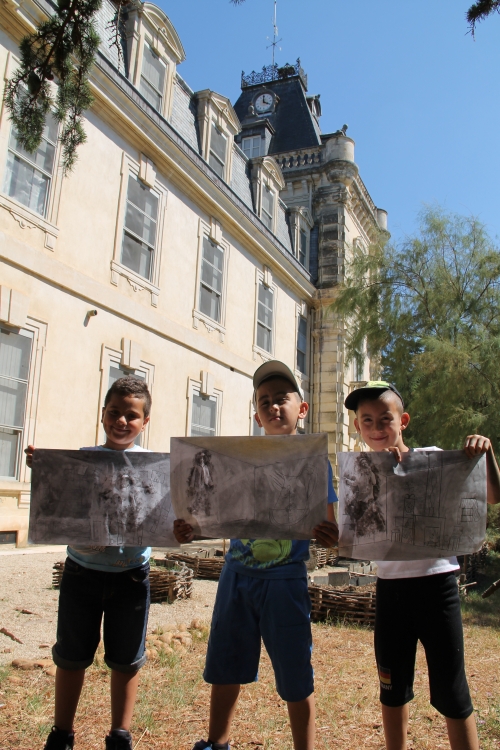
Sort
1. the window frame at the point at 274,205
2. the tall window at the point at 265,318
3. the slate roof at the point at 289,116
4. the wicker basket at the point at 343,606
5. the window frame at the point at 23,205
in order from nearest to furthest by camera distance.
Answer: the wicker basket at the point at 343,606, the window frame at the point at 23,205, the tall window at the point at 265,318, the window frame at the point at 274,205, the slate roof at the point at 289,116

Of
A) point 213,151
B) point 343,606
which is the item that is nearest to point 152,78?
point 213,151

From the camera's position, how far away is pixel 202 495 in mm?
2461

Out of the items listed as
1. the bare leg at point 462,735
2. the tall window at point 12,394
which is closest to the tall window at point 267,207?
the tall window at point 12,394

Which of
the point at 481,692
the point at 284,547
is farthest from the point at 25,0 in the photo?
the point at 481,692

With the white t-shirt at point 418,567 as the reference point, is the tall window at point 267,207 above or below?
above

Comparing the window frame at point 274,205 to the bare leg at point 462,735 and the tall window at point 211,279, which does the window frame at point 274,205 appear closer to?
the tall window at point 211,279

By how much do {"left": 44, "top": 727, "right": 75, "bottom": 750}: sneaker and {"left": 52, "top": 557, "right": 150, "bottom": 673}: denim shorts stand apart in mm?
253

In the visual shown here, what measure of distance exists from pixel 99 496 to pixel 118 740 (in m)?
1.01

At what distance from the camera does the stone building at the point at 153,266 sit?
878cm

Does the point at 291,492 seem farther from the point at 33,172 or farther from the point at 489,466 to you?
the point at 33,172

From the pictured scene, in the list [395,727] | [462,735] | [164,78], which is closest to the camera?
[462,735]

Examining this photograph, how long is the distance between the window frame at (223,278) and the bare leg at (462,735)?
36.8ft

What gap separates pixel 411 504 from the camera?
2412 mm

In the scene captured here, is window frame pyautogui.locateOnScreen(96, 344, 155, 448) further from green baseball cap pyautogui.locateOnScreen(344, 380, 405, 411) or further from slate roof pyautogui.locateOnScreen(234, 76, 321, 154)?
slate roof pyautogui.locateOnScreen(234, 76, 321, 154)
